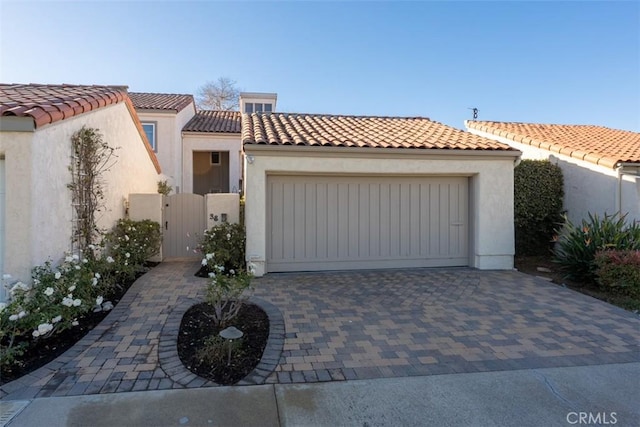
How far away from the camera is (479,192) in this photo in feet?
29.3

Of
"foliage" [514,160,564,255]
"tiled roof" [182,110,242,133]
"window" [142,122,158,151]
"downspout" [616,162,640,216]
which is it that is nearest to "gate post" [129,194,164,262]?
"window" [142,122,158,151]

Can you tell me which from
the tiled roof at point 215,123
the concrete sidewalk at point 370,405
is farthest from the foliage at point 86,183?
the tiled roof at point 215,123

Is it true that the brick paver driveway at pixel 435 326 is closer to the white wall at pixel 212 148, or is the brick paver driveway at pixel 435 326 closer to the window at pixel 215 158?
the white wall at pixel 212 148

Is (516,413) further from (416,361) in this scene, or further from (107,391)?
(107,391)

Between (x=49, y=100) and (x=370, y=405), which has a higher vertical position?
(x=49, y=100)

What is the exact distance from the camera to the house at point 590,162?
955 centimetres

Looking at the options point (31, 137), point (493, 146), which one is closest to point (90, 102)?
point (31, 137)

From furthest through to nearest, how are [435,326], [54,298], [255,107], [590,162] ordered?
1. [255,107]
2. [590,162]
3. [435,326]
4. [54,298]

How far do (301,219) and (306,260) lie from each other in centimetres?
96

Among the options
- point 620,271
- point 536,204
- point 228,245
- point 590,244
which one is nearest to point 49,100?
point 228,245

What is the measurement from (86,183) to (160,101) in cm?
1240

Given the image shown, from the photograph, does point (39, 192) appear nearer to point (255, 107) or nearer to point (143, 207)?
point (143, 207)

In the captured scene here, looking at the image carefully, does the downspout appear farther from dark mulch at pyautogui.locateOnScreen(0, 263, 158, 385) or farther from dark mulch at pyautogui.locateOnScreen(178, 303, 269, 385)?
dark mulch at pyautogui.locateOnScreen(0, 263, 158, 385)

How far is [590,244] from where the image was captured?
812cm
